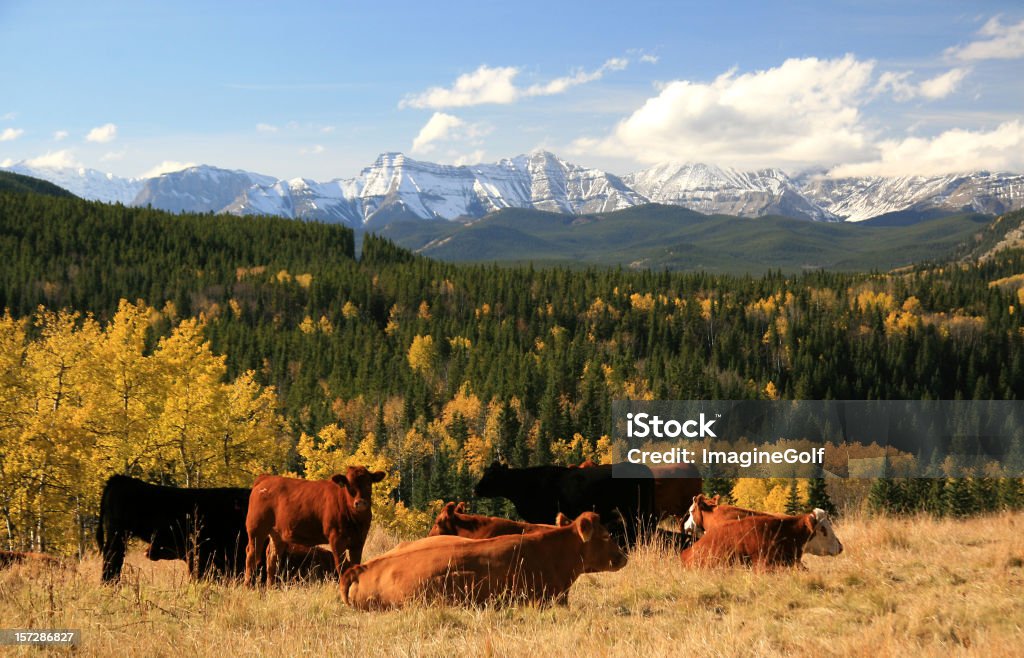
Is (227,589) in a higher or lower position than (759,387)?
higher

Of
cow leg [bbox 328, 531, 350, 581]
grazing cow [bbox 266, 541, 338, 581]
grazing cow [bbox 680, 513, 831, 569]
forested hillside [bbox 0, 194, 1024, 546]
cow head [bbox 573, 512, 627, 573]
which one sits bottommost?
forested hillside [bbox 0, 194, 1024, 546]

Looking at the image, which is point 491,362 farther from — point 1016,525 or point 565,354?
point 1016,525

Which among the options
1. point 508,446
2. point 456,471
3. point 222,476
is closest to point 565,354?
point 508,446

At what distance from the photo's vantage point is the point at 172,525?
1155cm

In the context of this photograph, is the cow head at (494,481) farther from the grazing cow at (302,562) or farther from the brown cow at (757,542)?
the brown cow at (757,542)

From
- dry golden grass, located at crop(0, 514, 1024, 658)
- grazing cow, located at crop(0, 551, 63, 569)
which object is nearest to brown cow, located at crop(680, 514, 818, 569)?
dry golden grass, located at crop(0, 514, 1024, 658)

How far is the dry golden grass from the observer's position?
7.09 m

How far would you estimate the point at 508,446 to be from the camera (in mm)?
125000

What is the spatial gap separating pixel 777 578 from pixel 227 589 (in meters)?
7.28

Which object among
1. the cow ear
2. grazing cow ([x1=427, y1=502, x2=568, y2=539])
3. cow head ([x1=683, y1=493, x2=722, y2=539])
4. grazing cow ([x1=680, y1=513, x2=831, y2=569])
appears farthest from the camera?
cow head ([x1=683, y1=493, x2=722, y2=539])

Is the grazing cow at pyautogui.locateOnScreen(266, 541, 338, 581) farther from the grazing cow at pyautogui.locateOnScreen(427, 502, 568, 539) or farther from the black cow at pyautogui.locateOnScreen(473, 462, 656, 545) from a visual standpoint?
the black cow at pyautogui.locateOnScreen(473, 462, 656, 545)

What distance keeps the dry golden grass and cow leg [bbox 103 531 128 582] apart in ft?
1.04

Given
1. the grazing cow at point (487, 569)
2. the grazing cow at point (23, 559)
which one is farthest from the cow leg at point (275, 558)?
the grazing cow at point (23, 559)


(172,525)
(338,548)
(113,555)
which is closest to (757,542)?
(338,548)
